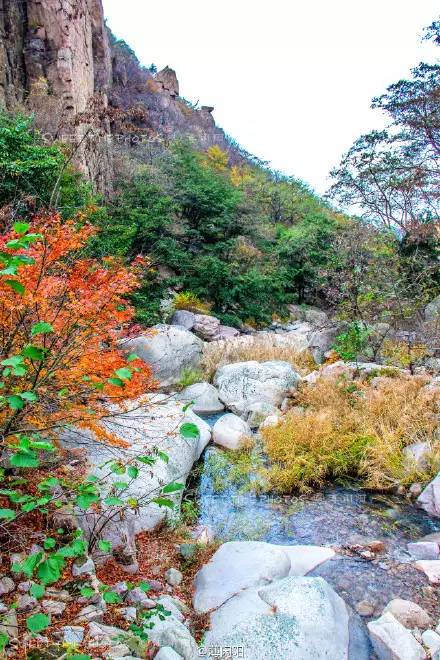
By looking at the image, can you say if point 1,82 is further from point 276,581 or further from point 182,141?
point 276,581

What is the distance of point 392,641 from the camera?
2.44m

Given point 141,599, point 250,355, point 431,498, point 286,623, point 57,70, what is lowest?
point 431,498

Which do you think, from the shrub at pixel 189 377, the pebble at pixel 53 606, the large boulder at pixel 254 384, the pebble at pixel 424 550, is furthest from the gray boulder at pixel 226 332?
the pebble at pixel 53 606

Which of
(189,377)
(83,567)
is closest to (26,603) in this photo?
(83,567)

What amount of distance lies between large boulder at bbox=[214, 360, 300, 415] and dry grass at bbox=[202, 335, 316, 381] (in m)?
0.93

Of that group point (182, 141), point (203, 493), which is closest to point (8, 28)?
point (182, 141)

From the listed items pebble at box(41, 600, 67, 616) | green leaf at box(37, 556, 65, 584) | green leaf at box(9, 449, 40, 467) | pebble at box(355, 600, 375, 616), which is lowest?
pebble at box(355, 600, 375, 616)

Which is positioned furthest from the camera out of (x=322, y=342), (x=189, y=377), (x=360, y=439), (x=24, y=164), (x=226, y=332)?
(x=226, y=332)

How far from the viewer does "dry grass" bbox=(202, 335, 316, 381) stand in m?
8.32

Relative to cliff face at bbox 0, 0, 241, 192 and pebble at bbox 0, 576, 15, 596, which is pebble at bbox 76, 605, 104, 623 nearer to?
pebble at bbox 0, 576, 15, 596

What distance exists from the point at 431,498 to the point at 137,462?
9.68ft

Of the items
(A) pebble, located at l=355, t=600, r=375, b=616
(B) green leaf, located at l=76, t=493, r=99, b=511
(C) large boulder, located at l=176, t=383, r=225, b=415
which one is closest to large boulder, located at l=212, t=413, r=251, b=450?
(C) large boulder, located at l=176, t=383, r=225, b=415

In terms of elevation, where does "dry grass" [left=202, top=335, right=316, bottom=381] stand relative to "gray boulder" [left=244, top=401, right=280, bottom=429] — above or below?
above

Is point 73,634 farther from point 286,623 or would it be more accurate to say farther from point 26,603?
point 286,623
